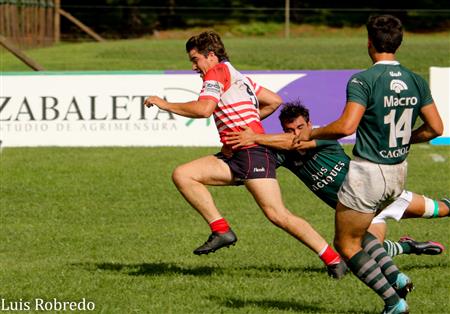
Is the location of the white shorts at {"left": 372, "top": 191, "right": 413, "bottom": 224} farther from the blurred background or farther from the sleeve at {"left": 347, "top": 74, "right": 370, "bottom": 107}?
the blurred background

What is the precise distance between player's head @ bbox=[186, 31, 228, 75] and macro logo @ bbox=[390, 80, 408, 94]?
2265 mm

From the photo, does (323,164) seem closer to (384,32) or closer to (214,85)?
(214,85)

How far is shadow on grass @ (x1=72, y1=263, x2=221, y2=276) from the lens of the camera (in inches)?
353

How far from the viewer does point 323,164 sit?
8664 mm

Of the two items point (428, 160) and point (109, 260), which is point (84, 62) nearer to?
point (428, 160)

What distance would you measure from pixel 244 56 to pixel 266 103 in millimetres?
25820

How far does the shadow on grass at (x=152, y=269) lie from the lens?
8977mm

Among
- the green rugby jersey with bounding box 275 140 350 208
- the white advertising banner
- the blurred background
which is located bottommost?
the blurred background

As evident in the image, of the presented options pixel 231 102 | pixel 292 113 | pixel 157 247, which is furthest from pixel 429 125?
pixel 157 247

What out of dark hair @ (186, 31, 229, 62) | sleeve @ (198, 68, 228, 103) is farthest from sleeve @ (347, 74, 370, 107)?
dark hair @ (186, 31, 229, 62)

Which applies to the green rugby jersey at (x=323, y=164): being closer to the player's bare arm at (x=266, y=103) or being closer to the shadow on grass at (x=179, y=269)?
the player's bare arm at (x=266, y=103)

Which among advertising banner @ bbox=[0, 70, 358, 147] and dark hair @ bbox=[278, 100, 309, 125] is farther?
advertising banner @ bbox=[0, 70, 358, 147]

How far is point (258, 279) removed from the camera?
28.6 feet

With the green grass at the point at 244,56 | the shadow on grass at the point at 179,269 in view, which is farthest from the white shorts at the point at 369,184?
the green grass at the point at 244,56
